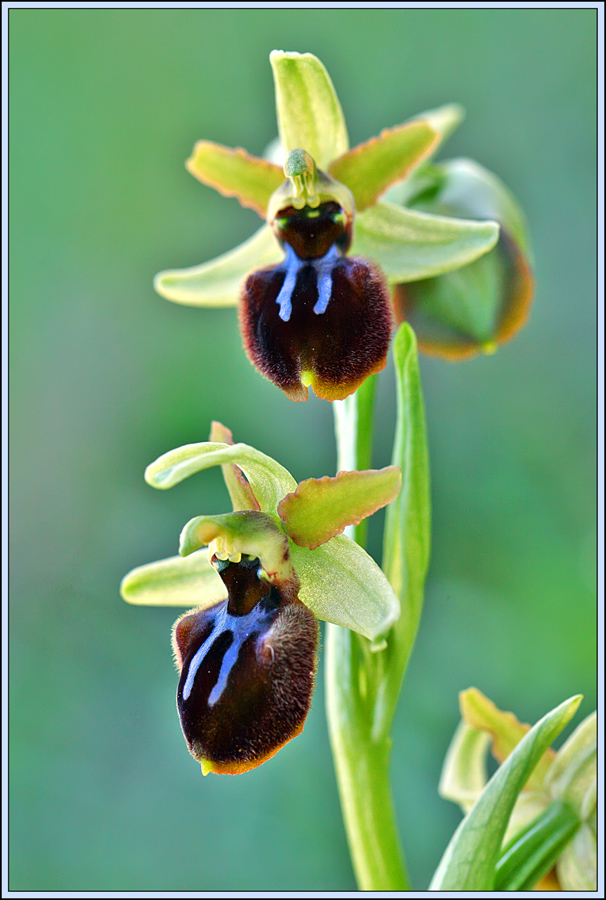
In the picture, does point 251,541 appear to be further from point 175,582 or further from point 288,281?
point 288,281

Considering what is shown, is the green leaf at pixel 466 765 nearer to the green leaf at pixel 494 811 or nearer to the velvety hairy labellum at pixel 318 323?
the green leaf at pixel 494 811

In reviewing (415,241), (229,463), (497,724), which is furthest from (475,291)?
(497,724)

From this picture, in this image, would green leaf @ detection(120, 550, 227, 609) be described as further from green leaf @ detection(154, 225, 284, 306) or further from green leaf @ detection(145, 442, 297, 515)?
green leaf @ detection(154, 225, 284, 306)

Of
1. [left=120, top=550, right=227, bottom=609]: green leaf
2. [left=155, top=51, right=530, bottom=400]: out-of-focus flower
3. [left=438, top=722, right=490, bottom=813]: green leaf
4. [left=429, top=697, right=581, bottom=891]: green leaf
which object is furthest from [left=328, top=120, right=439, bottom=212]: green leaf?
[left=438, top=722, right=490, bottom=813]: green leaf

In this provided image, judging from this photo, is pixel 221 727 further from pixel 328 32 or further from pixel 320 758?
pixel 328 32

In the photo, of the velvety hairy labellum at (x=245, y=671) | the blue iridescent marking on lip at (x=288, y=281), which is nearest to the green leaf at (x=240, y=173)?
the blue iridescent marking on lip at (x=288, y=281)

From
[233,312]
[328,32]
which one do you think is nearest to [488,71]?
[328,32]

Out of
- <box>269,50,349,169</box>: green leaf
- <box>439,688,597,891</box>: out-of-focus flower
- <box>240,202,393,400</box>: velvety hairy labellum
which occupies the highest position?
<box>269,50,349,169</box>: green leaf
